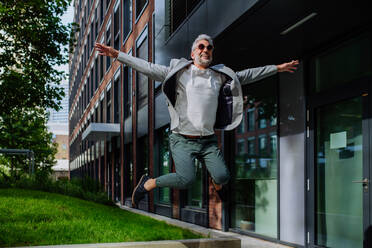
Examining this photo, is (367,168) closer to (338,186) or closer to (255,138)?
(338,186)

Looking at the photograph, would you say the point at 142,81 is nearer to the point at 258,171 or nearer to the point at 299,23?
the point at 258,171

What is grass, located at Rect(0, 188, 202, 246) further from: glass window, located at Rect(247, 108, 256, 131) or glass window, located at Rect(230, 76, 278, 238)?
glass window, located at Rect(247, 108, 256, 131)

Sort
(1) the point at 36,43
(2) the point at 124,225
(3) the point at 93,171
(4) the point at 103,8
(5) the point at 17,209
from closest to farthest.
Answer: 1. (2) the point at 124,225
2. (5) the point at 17,209
3. (1) the point at 36,43
4. (4) the point at 103,8
5. (3) the point at 93,171

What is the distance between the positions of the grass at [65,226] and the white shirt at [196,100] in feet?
9.09

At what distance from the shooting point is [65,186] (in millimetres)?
12883

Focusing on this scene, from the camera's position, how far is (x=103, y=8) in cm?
2897

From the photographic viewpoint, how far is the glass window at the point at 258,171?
8.80m

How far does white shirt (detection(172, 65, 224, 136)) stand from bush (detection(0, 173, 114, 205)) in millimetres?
8516

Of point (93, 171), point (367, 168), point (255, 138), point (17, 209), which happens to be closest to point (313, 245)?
point (367, 168)

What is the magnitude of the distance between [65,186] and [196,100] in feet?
31.7

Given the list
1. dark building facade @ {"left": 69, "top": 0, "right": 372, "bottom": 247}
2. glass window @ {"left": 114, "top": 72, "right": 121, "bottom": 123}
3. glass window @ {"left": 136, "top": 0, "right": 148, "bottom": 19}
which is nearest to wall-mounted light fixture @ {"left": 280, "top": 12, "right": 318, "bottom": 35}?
dark building facade @ {"left": 69, "top": 0, "right": 372, "bottom": 247}

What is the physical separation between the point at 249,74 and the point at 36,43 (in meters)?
15.2

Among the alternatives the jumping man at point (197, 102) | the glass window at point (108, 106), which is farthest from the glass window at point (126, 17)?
the jumping man at point (197, 102)

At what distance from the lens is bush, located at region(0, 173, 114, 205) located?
12.5 metres
